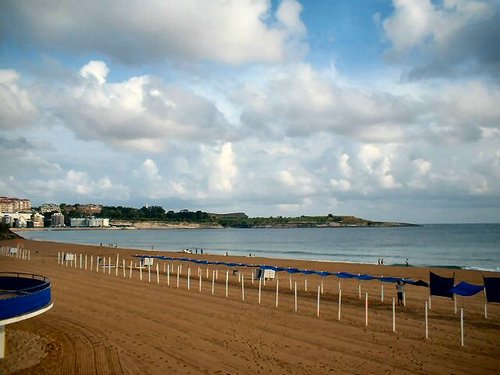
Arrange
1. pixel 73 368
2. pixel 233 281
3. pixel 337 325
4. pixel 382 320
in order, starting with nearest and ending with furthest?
pixel 73 368, pixel 337 325, pixel 382 320, pixel 233 281

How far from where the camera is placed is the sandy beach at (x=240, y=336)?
1138 centimetres

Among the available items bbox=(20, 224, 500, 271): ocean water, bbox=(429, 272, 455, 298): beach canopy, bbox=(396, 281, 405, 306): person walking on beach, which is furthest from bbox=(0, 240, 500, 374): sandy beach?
bbox=(20, 224, 500, 271): ocean water

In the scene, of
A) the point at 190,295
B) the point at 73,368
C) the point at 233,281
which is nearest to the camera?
the point at 73,368

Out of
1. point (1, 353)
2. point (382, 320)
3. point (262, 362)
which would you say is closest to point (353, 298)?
point (382, 320)

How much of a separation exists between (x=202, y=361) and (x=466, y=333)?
9.58 meters

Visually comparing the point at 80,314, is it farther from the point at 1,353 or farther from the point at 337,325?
the point at 337,325

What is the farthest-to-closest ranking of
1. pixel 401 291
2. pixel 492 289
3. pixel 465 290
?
1. pixel 401 291
2. pixel 465 290
3. pixel 492 289

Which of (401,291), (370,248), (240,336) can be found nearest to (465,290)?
(401,291)

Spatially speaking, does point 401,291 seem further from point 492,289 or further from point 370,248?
point 370,248

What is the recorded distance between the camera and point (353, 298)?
22.9 m

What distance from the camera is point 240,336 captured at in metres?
14.3

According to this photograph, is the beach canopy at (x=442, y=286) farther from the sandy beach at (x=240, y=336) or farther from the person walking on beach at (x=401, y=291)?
the person walking on beach at (x=401, y=291)

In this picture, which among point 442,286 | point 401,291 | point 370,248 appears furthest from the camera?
point 370,248

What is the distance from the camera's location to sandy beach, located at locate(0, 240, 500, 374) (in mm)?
11375
